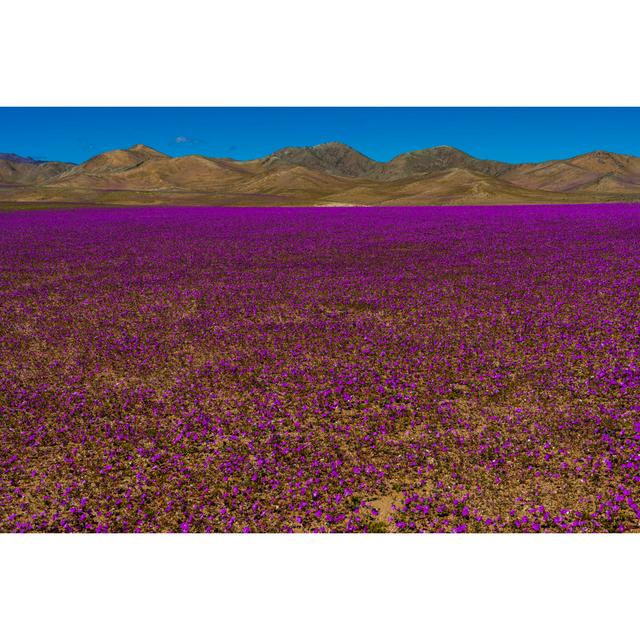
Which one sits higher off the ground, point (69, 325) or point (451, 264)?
point (451, 264)

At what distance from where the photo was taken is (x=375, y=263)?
962 inches

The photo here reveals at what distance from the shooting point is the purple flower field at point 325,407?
20.2 feet

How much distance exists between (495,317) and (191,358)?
8.69 metres

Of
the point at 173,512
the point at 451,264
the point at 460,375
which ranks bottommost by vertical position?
the point at 173,512

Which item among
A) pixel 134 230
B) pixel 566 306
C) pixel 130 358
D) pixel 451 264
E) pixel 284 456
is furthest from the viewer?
pixel 134 230

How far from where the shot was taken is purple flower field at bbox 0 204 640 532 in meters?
6.16

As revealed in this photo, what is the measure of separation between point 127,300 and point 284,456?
12.3 metres

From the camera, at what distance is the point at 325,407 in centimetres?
869

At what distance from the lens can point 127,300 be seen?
56.9 ft

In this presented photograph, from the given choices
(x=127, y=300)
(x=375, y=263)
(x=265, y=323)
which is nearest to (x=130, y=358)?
(x=265, y=323)

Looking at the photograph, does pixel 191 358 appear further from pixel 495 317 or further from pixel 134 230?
pixel 134 230

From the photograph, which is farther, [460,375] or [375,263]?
[375,263]

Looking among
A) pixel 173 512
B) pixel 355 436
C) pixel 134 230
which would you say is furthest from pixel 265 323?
pixel 134 230

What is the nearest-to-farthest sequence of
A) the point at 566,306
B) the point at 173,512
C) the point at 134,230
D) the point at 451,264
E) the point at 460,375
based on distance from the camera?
the point at 173,512
the point at 460,375
the point at 566,306
the point at 451,264
the point at 134,230
